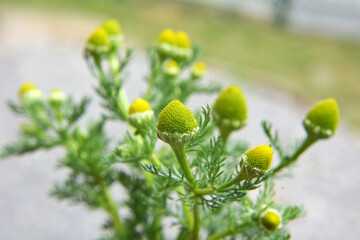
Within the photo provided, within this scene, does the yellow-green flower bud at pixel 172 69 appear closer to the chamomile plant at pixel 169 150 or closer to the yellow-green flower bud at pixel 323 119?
the chamomile plant at pixel 169 150

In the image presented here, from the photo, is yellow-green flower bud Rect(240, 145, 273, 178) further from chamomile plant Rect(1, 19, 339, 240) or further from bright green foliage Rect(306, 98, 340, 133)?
bright green foliage Rect(306, 98, 340, 133)

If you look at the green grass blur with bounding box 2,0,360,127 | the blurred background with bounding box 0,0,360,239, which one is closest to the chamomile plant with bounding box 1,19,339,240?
the blurred background with bounding box 0,0,360,239

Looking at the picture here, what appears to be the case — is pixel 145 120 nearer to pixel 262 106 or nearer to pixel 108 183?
pixel 108 183

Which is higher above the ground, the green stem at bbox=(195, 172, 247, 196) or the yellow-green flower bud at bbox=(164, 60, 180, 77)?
the yellow-green flower bud at bbox=(164, 60, 180, 77)

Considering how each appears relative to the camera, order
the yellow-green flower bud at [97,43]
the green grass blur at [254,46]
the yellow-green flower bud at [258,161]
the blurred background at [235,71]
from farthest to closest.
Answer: the green grass blur at [254,46] → the blurred background at [235,71] → the yellow-green flower bud at [97,43] → the yellow-green flower bud at [258,161]

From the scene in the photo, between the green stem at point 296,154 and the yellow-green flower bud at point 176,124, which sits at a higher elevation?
the yellow-green flower bud at point 176,124

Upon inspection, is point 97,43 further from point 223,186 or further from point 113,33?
point 223,186

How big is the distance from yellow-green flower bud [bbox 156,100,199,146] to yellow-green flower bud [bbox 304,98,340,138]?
0.43 feet

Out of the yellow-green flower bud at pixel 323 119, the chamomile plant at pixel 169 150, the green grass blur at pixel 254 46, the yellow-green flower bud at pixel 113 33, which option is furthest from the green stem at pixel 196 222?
the green grass blur at pixel 254 46

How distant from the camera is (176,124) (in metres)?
0.23

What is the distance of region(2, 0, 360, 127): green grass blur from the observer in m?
2.21

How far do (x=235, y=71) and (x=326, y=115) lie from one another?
1983 mm

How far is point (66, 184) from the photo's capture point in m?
0.43

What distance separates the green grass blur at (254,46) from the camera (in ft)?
7.23
